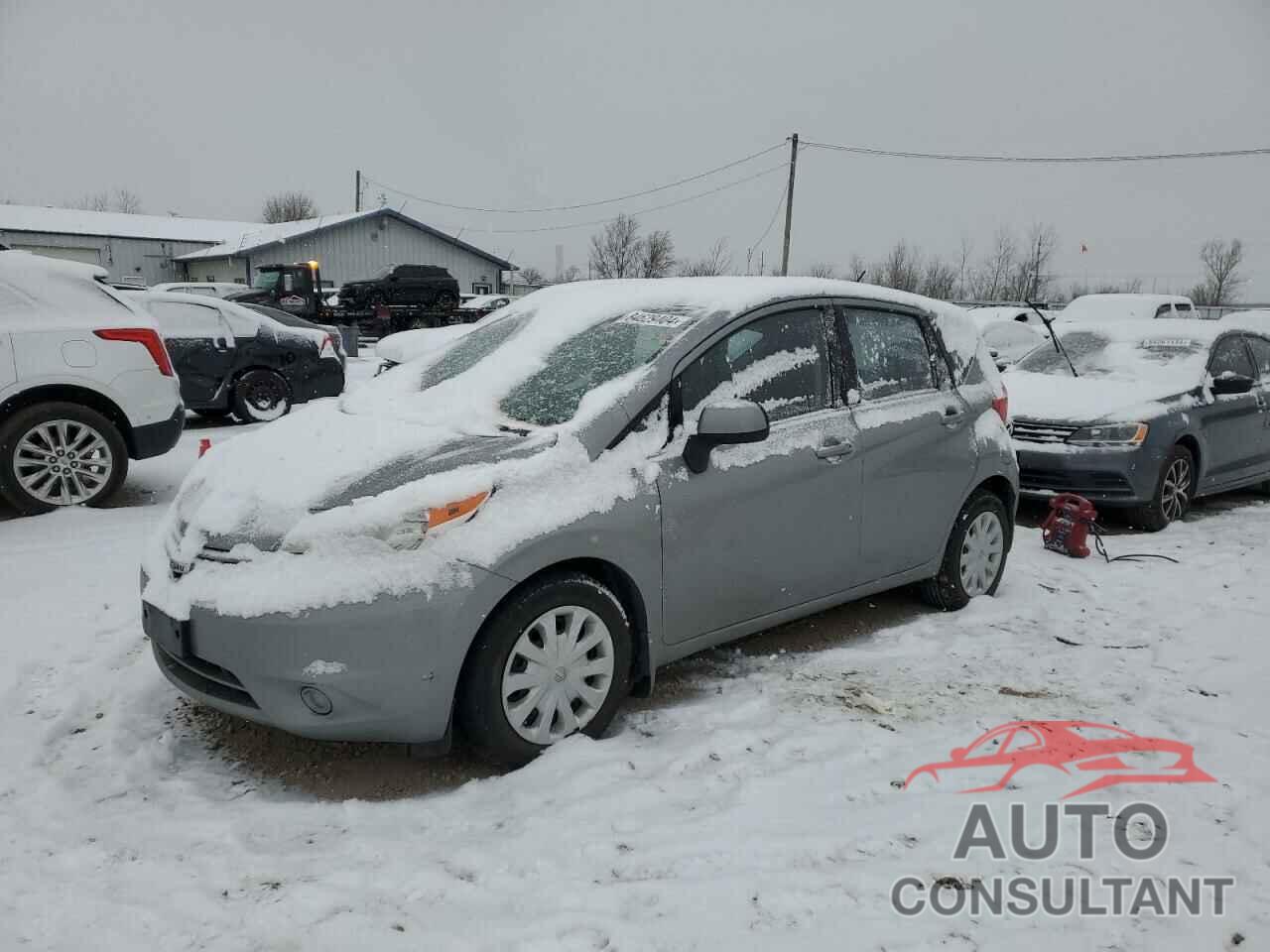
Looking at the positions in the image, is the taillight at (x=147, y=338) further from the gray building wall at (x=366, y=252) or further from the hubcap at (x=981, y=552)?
the gray building wall at (x=366, y=252)

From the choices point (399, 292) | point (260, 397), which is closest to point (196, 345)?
point (260, 397)

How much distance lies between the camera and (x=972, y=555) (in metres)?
4.81

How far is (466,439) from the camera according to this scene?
Answer: 10.5 ft

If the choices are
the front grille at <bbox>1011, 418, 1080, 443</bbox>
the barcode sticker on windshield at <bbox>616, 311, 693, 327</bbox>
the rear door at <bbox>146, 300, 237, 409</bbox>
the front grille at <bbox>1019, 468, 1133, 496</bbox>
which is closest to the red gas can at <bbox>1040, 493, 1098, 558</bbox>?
the front grille at <bbox>1019, 468, 1133, 496</bbox>

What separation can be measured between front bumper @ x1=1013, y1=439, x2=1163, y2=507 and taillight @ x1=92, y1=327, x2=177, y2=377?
20.7 ft

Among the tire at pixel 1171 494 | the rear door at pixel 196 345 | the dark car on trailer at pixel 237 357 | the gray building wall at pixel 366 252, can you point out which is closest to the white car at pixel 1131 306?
the tire at pixel 1171 494

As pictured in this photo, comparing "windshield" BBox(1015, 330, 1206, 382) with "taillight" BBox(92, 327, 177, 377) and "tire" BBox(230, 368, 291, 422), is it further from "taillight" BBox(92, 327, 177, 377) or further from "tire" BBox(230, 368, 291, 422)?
"tire" BBox(230, 368, 291, 422)

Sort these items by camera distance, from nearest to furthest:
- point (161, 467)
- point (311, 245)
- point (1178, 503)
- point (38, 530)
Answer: point (38, 530) < point (1178, 503) < point (161, 467) < point (311, 245)

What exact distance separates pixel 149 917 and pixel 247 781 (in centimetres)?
71

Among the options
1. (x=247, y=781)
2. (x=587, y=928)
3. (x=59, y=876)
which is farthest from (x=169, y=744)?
(x=587, y=928)

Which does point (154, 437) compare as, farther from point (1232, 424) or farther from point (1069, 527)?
point (1232, 424)

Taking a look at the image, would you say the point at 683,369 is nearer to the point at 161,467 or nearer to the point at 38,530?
the point at 38,530

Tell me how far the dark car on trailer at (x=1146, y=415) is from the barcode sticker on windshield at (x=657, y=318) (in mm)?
4410

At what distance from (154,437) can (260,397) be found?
442 centimetres
